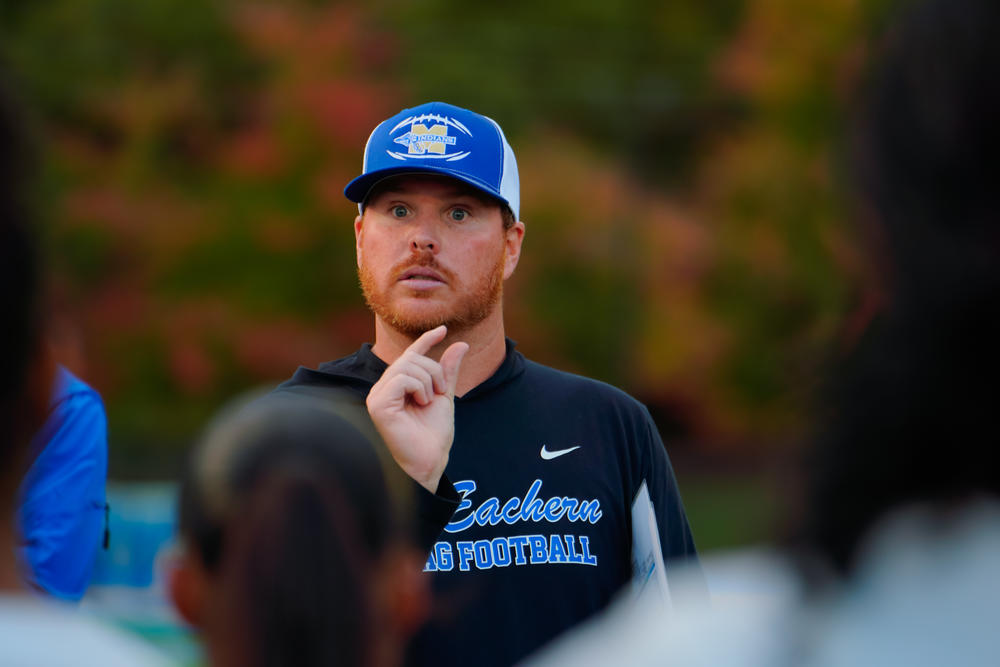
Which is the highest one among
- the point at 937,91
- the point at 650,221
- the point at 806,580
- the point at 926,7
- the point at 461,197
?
the point at 650,221

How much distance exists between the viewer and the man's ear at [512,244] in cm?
335

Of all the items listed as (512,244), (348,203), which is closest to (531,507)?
(512,244)

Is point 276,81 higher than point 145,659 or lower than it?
higher

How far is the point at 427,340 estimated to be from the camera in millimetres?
2809

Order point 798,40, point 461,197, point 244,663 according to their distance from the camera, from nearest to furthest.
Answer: point 244,663 < point 461,197 < point 798,40

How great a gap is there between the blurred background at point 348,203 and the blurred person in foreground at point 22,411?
13369mm

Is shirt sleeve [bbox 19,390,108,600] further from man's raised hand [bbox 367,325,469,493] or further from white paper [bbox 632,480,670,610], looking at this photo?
white paper [bbox 632,480,670,610]

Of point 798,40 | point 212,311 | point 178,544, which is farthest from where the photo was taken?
point 798,40

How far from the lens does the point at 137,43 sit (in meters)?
18.0

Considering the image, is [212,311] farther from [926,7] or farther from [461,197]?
[926,7]

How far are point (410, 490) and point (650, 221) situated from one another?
19.1 metres

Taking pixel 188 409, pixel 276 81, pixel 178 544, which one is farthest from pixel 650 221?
pixel 178 544

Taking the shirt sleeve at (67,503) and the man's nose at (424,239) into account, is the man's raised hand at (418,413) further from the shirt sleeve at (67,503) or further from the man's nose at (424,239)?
the shirt sleeve at (67,503)

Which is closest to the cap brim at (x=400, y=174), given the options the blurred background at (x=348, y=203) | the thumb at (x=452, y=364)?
the thumb at (x=452, y=364)
